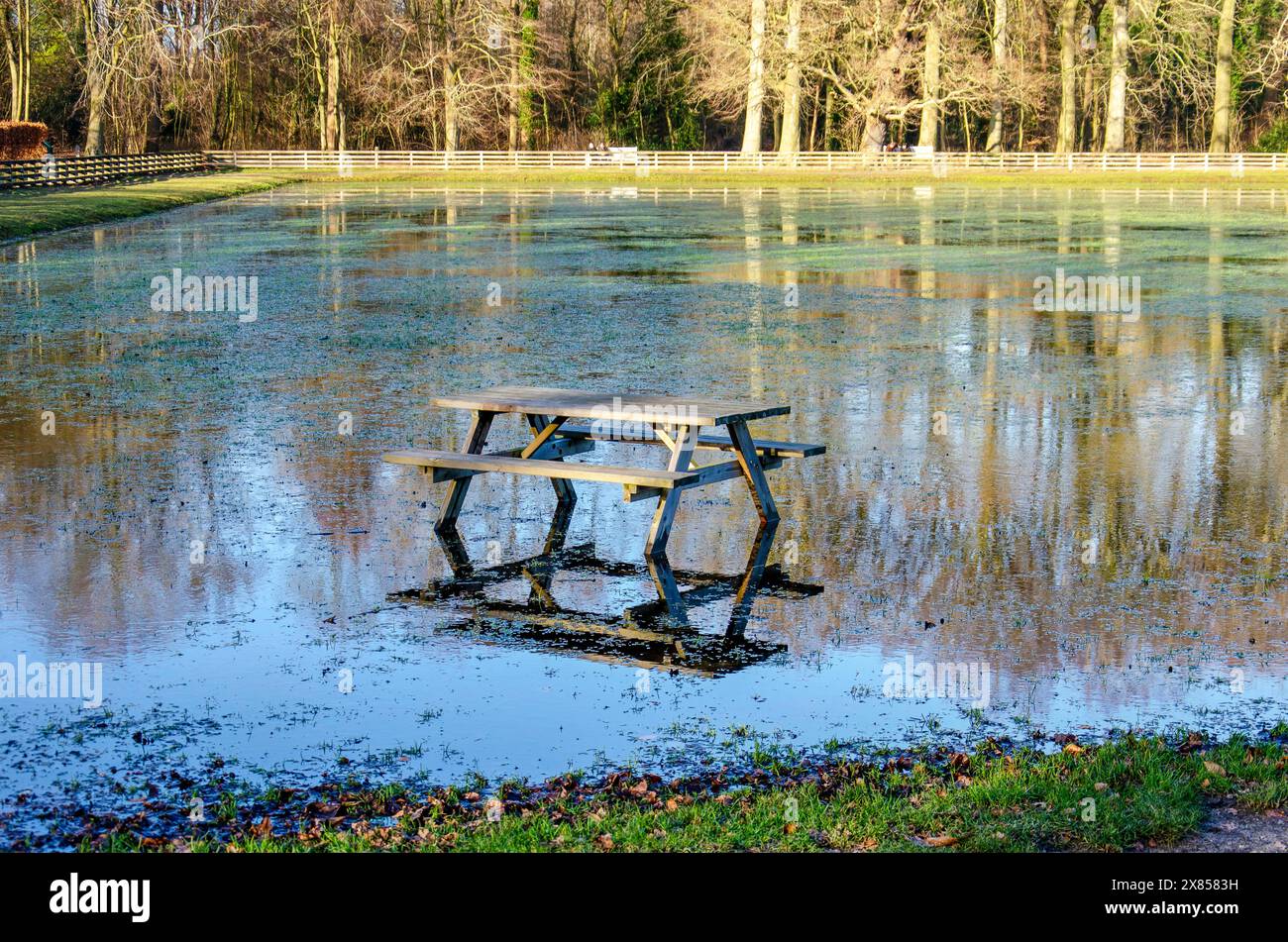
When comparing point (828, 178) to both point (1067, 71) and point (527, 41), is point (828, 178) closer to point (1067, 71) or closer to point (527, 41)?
point (1067, 71)

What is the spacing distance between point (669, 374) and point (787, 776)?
383 inches

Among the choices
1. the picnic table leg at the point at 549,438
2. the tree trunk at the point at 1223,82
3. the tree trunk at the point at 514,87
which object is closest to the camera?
the picnic table leg at the point at 549,438

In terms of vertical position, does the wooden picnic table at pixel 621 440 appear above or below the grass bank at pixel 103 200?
below

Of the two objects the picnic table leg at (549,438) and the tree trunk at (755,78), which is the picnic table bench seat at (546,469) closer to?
the picnic table leg at (549,438)

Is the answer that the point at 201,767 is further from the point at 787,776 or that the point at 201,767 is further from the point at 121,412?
the point at 121,412

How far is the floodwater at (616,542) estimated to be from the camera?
6707 millimetres

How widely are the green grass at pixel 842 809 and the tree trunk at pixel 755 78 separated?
220ft

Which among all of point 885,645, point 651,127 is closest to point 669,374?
point 885,645

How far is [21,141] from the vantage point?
59.0 metres

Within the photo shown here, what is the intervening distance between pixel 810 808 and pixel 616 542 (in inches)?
171

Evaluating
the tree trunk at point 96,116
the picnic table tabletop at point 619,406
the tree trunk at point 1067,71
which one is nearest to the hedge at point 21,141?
the tree trunk at point 96,116

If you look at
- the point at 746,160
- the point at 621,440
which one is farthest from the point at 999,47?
→ the point at 621,440

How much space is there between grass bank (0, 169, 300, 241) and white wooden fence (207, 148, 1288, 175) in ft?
43.5
